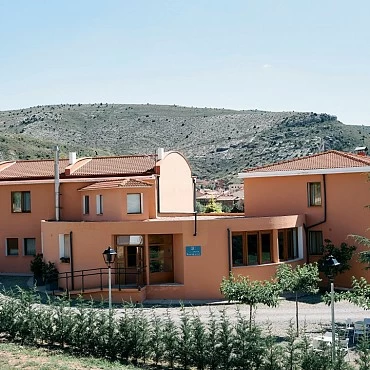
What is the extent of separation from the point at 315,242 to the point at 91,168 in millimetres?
13191

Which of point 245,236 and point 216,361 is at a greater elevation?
point 245,236

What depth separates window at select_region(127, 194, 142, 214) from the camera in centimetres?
2739

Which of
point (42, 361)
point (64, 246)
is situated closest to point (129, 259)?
point (64, 246)

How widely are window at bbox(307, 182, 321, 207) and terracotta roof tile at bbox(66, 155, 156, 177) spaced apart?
27.6 ft

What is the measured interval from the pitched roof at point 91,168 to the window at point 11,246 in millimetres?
3667

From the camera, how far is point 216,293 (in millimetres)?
25094

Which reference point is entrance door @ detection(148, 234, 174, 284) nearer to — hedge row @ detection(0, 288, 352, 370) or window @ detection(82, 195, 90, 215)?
window @ detection(82, 195, 90, 215)

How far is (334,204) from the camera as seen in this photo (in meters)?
28.4

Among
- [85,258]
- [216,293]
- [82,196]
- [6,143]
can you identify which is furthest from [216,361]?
[6,143]

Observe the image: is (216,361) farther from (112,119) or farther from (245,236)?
(112,119)

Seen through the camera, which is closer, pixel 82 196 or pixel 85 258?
pixel 85 258

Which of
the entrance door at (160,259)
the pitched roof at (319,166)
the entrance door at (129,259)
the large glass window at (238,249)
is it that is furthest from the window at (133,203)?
the pitched roof at (319,166)

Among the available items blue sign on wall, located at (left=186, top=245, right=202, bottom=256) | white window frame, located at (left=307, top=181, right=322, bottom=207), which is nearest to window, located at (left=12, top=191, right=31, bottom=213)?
blue sign on wall, located at (left=186, top=245, right=202, bottom=256)

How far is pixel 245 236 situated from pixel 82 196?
9664mm
